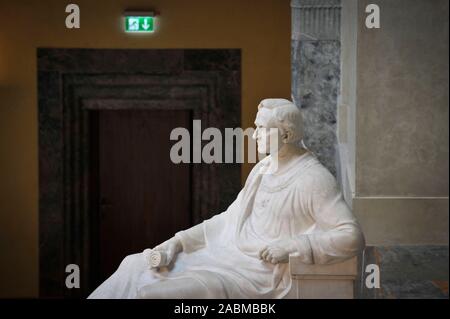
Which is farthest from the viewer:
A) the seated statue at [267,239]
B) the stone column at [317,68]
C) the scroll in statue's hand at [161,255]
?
the stone column at [317,68]

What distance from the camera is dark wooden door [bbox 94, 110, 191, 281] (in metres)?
8.95

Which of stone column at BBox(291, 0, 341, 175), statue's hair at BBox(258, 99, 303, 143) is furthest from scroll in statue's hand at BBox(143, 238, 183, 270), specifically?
stone column at BBox(291, 0, 341, 175)

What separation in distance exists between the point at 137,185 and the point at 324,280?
14.5ft

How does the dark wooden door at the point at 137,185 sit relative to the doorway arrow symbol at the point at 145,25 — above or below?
below

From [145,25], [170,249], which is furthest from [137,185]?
[170,249]

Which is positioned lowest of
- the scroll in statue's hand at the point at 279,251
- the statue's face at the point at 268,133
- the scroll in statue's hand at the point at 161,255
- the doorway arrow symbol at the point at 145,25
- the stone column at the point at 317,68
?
the scroll in statue's hand at the point at 161,255

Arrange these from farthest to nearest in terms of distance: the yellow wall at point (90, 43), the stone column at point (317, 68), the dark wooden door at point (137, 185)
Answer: the dark wooden door at point (137, 185)
the yellow wall at point (90, 43)
the stone column at point (317, 68)

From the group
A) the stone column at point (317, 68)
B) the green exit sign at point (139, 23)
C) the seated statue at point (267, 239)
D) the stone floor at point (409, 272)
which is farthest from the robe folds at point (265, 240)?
the green exit sign at point (139, 23)

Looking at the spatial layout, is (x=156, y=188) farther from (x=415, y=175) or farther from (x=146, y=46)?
(x=415, y=175)

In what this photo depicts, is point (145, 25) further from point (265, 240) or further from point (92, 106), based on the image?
point (265, 240)

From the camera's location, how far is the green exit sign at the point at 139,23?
28.1 feet

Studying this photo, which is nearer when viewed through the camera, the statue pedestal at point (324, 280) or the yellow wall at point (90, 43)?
the statue pedestal at point (324, 280)

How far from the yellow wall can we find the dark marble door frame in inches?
3.0

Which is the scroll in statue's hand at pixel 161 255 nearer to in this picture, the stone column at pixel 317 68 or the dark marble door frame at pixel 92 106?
the stone column at pixel 317 68
